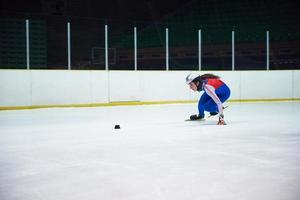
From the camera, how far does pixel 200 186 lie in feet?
9.02

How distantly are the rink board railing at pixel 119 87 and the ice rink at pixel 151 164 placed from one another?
491 centimetres

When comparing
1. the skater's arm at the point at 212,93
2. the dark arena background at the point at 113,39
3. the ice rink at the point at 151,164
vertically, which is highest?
the dark arena background at the point at 113,39

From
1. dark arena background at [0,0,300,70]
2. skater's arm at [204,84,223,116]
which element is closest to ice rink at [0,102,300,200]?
skater's arm at [204,84,223,116]

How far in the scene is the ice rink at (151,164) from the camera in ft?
8.55

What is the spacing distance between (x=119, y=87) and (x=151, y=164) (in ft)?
29.9

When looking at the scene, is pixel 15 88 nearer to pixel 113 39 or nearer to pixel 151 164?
pixel 113 39

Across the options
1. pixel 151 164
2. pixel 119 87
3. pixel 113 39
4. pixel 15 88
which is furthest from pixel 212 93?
pixel 113 39

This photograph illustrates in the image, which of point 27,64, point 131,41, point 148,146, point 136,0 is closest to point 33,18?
point 27,64

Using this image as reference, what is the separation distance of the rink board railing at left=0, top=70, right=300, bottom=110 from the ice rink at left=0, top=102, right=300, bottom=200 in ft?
16.1

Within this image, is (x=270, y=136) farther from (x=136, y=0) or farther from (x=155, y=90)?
(x=136, y=0)

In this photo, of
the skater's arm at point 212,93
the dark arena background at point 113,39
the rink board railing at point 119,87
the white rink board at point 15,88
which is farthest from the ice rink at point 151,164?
the dark arena background at point 113,39

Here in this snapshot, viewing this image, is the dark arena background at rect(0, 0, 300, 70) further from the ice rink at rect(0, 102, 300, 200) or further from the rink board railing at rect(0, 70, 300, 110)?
the ice rink at rect(0, 102, 300, 200)

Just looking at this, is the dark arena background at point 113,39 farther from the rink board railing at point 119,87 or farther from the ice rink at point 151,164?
the ice rink at point 151,164

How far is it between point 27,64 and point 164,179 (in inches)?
345
